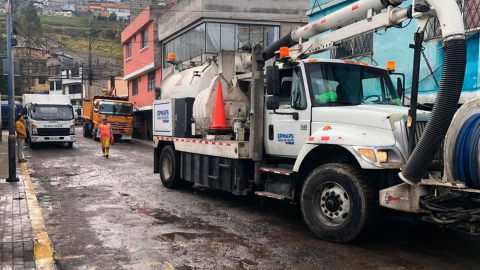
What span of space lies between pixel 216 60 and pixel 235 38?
46.0 ft

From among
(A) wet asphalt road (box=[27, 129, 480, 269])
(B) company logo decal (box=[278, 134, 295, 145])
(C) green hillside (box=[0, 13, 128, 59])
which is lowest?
(A) wet asphalt road (box=[27, 129, 480, 269])

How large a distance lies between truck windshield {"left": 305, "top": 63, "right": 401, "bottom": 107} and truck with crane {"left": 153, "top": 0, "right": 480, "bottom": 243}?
0.06 feet

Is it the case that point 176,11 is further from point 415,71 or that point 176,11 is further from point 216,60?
point 415,71

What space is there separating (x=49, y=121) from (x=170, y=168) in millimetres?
12921

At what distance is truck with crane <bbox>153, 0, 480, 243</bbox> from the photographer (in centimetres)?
520

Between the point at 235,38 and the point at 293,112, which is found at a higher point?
the point at 235,38

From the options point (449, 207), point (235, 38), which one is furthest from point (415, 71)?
point (235, 38)

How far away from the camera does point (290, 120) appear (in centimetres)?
732

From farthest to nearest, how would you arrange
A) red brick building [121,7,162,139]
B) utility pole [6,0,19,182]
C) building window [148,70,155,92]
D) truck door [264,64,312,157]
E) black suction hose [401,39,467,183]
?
1. building window [148,70,155,92]
2. red brick building [121,7,162,139]
3. utility pole [6,0,19,182]
4. truck door [264,64,312,157]
5. black suction hose [401,39,467,183]

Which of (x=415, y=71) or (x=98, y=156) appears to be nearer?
(x=415, y=71)

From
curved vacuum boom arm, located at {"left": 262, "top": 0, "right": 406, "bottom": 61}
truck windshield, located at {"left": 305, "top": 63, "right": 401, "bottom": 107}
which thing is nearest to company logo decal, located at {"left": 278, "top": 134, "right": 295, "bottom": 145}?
truck windshield, located at {"left": 305, "top": 63, "right": 401, "bottom": 107}

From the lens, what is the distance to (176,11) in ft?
85.1

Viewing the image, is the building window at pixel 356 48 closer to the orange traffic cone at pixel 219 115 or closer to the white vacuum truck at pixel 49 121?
the orange traffic cone at pixel 219 115

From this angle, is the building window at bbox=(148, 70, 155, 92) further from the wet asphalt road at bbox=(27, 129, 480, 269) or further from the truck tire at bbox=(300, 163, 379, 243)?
the truck tire at bbox=(300, 163, 379, 243)
